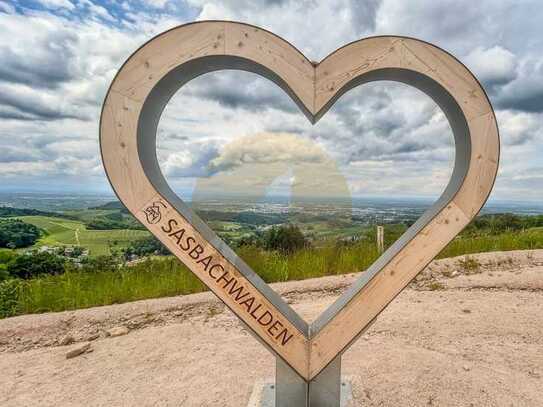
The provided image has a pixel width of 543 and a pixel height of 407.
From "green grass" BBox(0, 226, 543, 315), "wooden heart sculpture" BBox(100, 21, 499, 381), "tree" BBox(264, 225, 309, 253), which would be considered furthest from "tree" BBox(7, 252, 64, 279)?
"wooden heart sculpture" BBox(100, 21, 499, 381)

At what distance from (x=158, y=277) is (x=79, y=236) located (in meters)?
2.36

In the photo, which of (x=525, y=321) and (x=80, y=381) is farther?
(x=525, y=321)

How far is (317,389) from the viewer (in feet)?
7.73

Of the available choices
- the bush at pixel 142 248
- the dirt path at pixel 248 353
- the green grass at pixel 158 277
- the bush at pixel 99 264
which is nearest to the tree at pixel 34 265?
the bush at pixel 99 264

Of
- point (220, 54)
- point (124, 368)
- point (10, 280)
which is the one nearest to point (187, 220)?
point (220, 54)

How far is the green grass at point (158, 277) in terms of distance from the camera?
195 inches

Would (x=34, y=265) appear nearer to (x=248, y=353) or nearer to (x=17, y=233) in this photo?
(x=17, y=233)

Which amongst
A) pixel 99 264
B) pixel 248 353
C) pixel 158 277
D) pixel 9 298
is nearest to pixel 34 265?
pixel 99 264

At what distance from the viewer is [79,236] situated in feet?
23.0

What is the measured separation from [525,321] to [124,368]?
4.32m

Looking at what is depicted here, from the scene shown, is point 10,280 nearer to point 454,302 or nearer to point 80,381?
point 80,381

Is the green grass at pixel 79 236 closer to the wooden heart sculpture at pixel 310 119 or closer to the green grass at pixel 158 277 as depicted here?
the green grass at pixel 158 277

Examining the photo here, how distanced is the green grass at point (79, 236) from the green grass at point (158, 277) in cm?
20

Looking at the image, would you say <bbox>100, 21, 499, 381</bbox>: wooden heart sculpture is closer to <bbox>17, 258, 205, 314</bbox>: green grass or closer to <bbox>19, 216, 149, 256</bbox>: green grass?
<bbox>17, 258, 205, 314</bbox>: green grass
